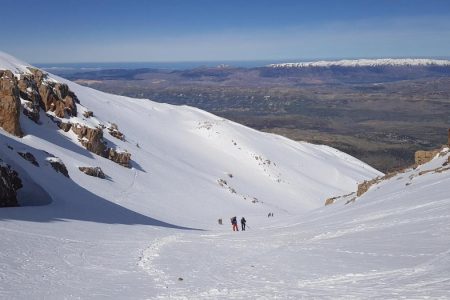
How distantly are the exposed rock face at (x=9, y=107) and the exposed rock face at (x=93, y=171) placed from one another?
6544 millimetres

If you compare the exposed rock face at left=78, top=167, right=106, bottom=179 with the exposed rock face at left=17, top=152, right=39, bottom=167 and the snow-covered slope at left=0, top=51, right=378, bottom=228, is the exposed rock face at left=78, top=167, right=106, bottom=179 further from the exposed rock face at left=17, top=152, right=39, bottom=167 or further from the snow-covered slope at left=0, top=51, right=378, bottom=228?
the exposed rock face at left=17, top=152, right=39, bottom=167

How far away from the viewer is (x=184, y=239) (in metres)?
22.5

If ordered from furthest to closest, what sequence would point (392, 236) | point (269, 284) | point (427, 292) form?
point (392, 236) → point (269, 284) → point (427, 292)

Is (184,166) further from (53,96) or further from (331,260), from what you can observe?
(331,260)

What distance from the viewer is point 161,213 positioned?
3788 centimetres

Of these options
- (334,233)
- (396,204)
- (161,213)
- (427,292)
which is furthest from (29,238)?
(161,213)

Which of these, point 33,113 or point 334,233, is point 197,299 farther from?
point 33,113

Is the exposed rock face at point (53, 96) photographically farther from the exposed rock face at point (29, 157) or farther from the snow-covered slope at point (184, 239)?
the exposed rock face at point (29, 157)

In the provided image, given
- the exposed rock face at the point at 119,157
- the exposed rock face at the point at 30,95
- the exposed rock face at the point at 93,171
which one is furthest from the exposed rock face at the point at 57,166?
the exposed rock face at the point at 119,157

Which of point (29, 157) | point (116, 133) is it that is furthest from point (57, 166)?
point (116, 133)

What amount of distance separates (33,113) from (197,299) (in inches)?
1625

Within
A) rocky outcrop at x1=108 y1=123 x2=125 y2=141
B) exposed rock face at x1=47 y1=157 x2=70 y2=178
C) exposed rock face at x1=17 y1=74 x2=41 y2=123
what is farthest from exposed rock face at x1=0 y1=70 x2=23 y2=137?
rocky outcrop at x1=108 y1=123 x2=125 y2=141

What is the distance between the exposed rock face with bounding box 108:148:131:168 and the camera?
5078 cm

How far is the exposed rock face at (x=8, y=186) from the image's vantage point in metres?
24.2
